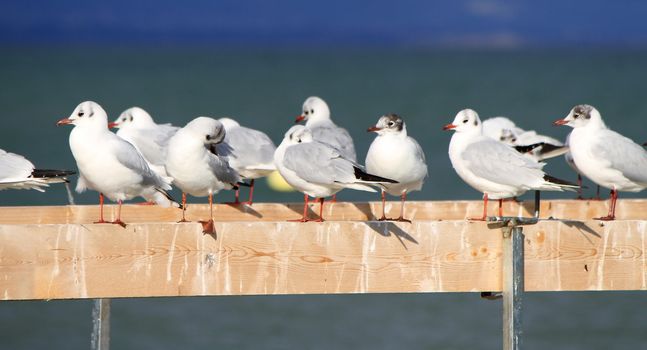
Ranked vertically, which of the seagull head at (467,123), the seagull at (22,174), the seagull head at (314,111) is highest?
the seagull head at (314,111)

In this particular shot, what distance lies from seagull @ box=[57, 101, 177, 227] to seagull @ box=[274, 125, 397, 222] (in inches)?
38.1

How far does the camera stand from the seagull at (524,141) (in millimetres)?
10102

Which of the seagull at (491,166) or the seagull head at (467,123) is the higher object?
the seagull head at (467,123)

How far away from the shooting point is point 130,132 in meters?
10.8

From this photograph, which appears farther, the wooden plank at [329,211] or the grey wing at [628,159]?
the grey wing at [628,159]

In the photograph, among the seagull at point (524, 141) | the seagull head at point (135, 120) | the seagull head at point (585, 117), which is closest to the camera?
the seagull head at point (585, 117)

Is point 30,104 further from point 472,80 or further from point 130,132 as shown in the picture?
point 130,132

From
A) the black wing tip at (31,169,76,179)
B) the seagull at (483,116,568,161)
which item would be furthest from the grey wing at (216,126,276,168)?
the black wing tip at (31,169,76,179)

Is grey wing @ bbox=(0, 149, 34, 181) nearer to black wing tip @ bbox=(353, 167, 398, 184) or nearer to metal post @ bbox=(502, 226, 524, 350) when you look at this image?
black wing tip @ bbox=(353, 167, 398, 184)

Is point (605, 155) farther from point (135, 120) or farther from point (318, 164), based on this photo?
point (135, 120)

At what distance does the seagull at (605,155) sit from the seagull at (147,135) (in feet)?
10.6

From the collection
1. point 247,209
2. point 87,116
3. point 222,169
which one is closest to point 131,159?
point 87,116

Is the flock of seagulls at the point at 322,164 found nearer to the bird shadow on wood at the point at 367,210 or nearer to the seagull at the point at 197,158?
the seagull at the point at 197,158

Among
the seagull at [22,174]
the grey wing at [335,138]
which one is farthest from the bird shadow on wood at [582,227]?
the seagull at [22,174]
